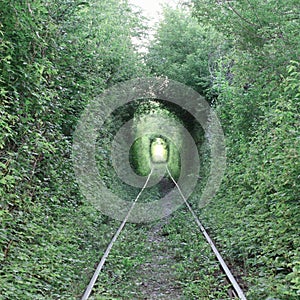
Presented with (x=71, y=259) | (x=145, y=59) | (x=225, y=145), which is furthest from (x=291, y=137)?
(x=145, y=59)

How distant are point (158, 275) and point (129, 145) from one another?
15017mm

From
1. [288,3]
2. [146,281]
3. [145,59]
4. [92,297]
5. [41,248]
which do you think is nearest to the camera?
[92,297]

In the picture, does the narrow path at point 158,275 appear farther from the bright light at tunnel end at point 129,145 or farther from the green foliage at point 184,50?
the green foliage at point 184,50

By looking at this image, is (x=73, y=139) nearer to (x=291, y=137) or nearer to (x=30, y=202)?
(x=30, y=202)

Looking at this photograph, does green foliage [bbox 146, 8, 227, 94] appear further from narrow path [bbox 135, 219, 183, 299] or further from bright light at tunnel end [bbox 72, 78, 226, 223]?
narrow path [bbox 135, 219, 183, 299]

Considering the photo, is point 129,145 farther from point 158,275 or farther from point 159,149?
point 159,149

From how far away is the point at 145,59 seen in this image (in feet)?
80.4

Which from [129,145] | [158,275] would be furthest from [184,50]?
[158,275]

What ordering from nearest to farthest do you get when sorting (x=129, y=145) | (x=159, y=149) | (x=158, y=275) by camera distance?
(x=158, y=275) → (x=129, y=145) → (x=159, y=149)

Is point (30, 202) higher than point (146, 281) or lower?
higher

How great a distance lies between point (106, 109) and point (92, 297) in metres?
9.72

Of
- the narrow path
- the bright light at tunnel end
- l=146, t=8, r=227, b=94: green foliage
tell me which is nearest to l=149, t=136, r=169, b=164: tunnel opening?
l=146, t=8, r=227, b=94: green foliage

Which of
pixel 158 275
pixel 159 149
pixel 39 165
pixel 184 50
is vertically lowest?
pixel 158 275

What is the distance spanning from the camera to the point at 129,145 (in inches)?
876
